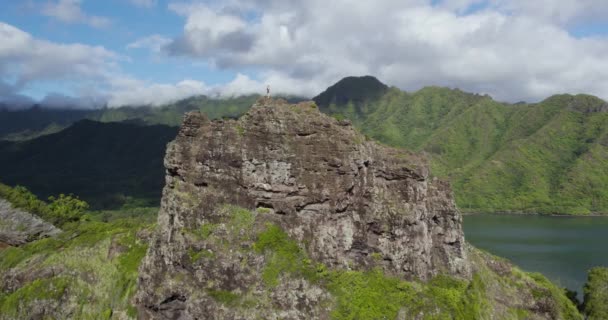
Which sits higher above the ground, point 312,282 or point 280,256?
point 280,256

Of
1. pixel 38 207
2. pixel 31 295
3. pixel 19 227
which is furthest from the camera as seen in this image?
pixel 38 207

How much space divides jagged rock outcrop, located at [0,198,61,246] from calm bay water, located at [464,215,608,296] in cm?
7113

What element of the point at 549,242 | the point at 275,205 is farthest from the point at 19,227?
the point at 549,242

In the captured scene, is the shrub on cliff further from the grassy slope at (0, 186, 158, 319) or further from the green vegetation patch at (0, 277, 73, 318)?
the green vegetation patch at (0, 277, 73, 318)

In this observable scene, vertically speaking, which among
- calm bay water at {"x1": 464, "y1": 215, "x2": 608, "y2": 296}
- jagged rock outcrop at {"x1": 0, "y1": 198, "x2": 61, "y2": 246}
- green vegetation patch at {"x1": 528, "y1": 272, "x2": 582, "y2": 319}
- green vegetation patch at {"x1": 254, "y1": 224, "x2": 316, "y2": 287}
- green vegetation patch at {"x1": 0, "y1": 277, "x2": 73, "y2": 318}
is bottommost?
calm bay water at {"x1": 464, "y1": 215, "x2": 608, "y2": 296}

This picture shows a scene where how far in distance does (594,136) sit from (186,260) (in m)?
219

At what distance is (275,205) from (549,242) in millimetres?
93231

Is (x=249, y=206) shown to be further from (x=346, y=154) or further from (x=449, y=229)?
(x=449, y=229)

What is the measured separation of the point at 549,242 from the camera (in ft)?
326

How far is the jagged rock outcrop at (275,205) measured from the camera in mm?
27672

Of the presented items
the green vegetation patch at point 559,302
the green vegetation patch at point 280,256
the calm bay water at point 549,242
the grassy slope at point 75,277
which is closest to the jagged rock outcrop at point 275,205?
the green vegetation patch at point 280,256

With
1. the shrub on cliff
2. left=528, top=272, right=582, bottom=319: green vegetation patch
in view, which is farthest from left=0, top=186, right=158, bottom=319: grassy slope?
left=528, top=272, right=582, bottom=319: green vegetation patch

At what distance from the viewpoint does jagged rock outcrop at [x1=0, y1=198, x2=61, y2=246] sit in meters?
44.6

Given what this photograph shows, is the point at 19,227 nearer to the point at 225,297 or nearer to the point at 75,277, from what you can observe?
the point at 75,277
